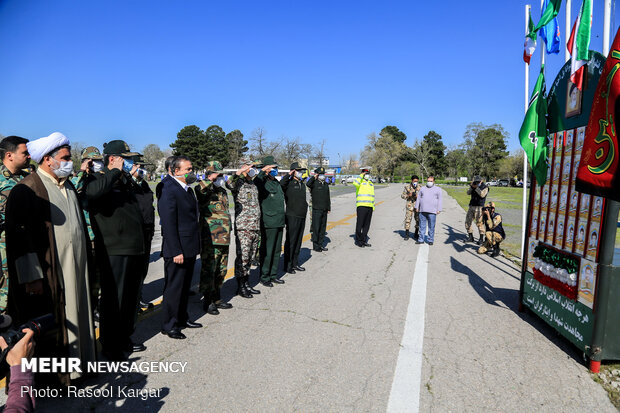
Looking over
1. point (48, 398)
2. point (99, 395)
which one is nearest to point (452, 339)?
point (99, 395)

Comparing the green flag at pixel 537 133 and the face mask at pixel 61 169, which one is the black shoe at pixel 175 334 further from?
the green flag at pixel 537 133

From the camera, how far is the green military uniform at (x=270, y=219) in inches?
235

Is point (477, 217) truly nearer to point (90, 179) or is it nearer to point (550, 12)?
point (550, 12)

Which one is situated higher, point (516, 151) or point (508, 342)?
point (516, 151)

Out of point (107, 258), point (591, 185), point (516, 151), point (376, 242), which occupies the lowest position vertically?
point (376, 242)

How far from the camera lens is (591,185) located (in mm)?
3035

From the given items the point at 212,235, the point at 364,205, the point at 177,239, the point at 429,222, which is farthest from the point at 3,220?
the point at 429,222

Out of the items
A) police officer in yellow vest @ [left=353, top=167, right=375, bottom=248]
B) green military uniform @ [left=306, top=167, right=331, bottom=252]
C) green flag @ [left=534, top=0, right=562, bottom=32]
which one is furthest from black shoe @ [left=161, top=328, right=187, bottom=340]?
green flag @ [left=534, top=0, right=562, bottom=32]

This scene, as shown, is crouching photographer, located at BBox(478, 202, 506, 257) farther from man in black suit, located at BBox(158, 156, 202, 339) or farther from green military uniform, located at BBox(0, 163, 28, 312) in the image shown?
green military uniform, located at BBox(0, 163, 28, 312)

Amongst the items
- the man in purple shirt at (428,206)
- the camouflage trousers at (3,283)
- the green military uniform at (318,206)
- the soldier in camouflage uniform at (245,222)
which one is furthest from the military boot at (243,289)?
the man in purple shirt at (428,206)

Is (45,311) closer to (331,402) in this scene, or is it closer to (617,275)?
(331,402)

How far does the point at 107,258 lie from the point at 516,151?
304ft

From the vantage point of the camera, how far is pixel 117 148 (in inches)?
143

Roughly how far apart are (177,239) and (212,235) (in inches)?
30.7
